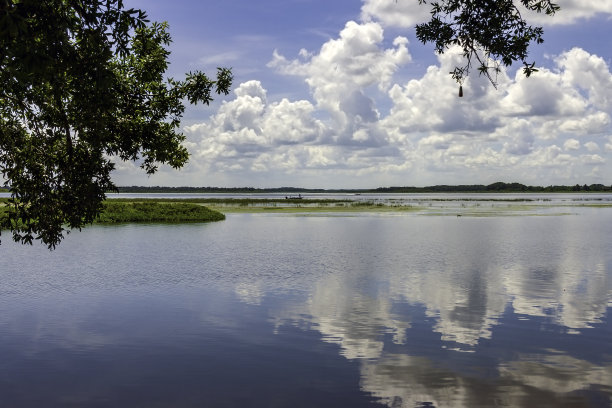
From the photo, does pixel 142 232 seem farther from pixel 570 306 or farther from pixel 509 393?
pixel 509 393

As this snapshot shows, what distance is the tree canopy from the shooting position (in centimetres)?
1277

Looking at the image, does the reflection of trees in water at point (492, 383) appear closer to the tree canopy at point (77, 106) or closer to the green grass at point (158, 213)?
the tree canopy at point (77, 106)

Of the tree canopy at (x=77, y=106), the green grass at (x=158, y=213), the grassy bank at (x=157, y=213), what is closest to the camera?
the tree canopy at (x=77, y=106)

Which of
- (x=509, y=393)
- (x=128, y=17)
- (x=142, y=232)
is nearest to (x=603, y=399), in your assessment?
(x=509, y=393)

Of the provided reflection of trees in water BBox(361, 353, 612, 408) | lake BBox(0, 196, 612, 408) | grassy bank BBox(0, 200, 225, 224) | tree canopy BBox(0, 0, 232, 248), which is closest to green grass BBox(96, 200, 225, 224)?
grassy bank BBox(0, 200, 225, 224)

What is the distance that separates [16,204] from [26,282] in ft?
55.9

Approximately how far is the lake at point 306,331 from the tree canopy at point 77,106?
16.5 feet

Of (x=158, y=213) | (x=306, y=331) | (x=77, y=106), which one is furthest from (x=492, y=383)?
(x=158, y=213)

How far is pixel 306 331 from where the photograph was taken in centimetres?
2084

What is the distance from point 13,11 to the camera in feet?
35.2

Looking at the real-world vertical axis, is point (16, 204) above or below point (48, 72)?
below

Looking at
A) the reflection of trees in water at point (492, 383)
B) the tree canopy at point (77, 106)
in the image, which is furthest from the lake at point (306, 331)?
the tree canopy at point (77, 106)

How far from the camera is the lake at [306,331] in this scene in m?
14.8

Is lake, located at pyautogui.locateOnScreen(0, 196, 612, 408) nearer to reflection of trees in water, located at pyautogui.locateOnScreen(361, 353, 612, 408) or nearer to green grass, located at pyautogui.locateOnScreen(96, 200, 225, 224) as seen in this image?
reflection of trees in water, located at pyautogui.locateOnScreen(361, 353, 612, 408)
